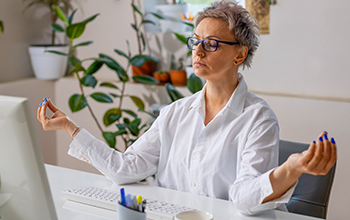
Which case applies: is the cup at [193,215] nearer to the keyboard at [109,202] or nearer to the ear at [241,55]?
the keyboard at [109,202]

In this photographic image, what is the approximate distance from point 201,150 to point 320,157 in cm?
51

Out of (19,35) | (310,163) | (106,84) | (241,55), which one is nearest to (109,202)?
(310,163)

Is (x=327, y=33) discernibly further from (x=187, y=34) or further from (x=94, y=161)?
(x=94, y=161)

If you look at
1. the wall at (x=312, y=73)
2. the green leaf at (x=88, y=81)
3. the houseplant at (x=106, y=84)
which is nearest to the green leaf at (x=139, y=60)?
the houseplant at (x=106, y=84)

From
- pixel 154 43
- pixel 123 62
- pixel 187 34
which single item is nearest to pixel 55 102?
pixel 123 62

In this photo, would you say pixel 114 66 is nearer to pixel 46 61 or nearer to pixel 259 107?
pixel 46 61

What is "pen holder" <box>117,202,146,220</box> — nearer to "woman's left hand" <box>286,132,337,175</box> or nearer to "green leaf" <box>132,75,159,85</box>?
"woman's left hand" <box>286,132,337,175</box>

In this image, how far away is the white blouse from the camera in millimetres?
1294

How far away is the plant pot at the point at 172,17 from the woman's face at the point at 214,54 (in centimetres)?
133

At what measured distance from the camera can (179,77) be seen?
106 inches

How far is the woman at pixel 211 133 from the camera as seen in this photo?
133cm

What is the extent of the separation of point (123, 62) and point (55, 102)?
2.39 ft

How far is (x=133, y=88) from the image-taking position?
288 cm

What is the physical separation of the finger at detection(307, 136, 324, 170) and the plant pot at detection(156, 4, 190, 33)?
6.25 feet
